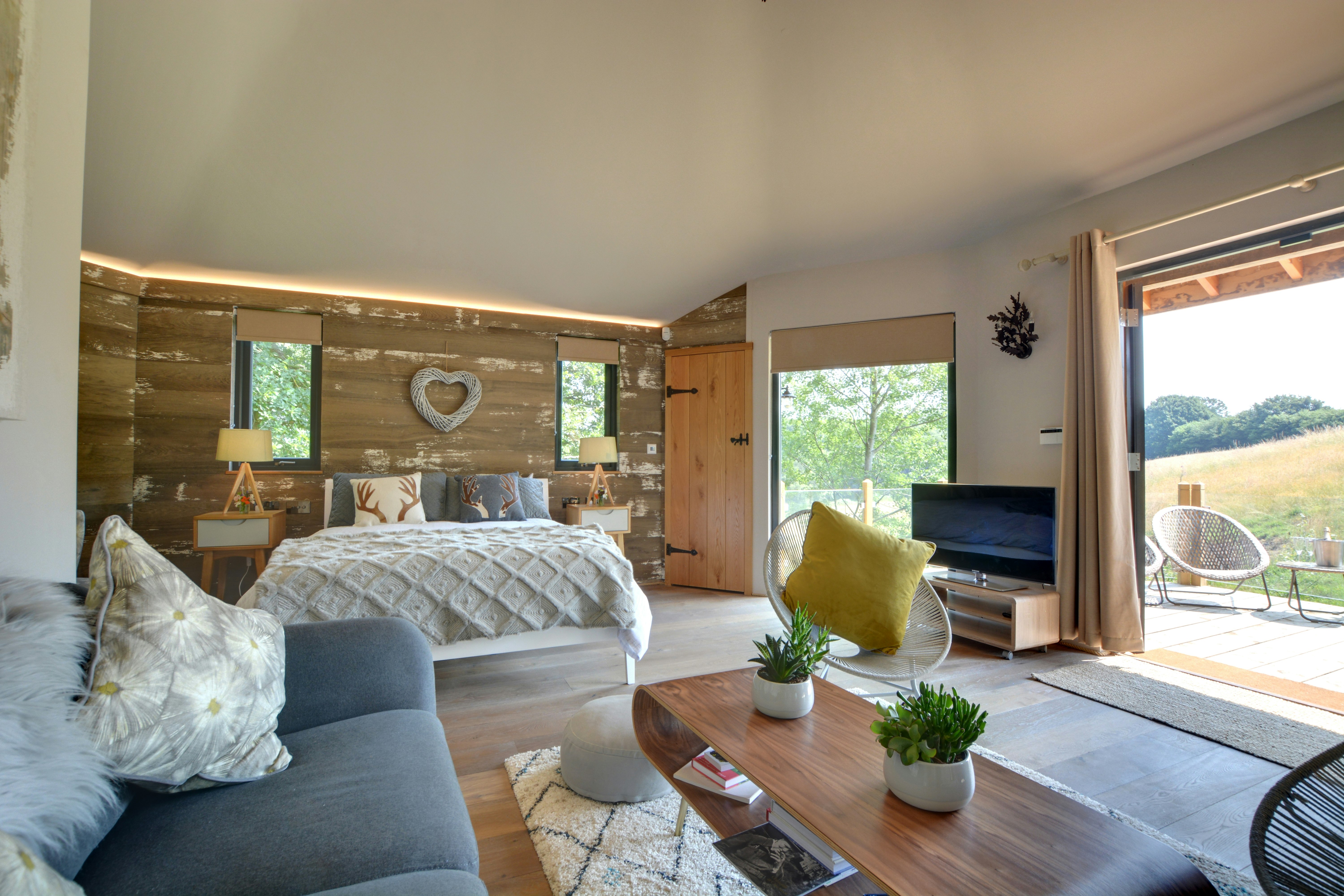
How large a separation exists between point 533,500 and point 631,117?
2.90m

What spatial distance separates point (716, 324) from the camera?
5637 millimetres

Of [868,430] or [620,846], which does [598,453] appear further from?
[620,846]

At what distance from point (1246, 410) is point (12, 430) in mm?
4812

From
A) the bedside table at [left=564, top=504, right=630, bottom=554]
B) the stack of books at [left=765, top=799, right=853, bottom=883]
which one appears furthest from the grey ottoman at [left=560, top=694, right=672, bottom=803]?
the bedside table at [left=564, top=504, right=630, bottom=554]

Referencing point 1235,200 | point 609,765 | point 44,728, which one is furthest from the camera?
point 1235,200

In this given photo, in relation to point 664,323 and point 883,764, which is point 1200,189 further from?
point 664,323

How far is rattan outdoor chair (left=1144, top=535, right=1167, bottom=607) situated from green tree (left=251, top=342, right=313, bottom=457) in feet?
19.3

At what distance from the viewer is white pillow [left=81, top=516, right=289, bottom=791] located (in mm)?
1049

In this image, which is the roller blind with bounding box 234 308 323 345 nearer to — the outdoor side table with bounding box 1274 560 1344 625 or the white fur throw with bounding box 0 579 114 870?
the white fur throw with bounding box 0 579 114 870

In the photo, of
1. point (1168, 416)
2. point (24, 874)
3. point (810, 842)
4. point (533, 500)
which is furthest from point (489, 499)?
point (1168, 416)

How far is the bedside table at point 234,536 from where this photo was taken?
164 inches

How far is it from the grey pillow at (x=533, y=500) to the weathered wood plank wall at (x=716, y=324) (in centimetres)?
185

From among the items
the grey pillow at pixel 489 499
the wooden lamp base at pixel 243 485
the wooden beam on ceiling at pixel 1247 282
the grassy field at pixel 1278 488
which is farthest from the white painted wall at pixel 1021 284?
the wooden lamp base at pixel 243 485

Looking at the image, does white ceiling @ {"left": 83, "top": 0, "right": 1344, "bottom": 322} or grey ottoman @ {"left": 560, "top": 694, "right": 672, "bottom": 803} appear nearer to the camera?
grey ottoman @ {"left": 560, "top": 694, "right": 672, "bottom": 803}
